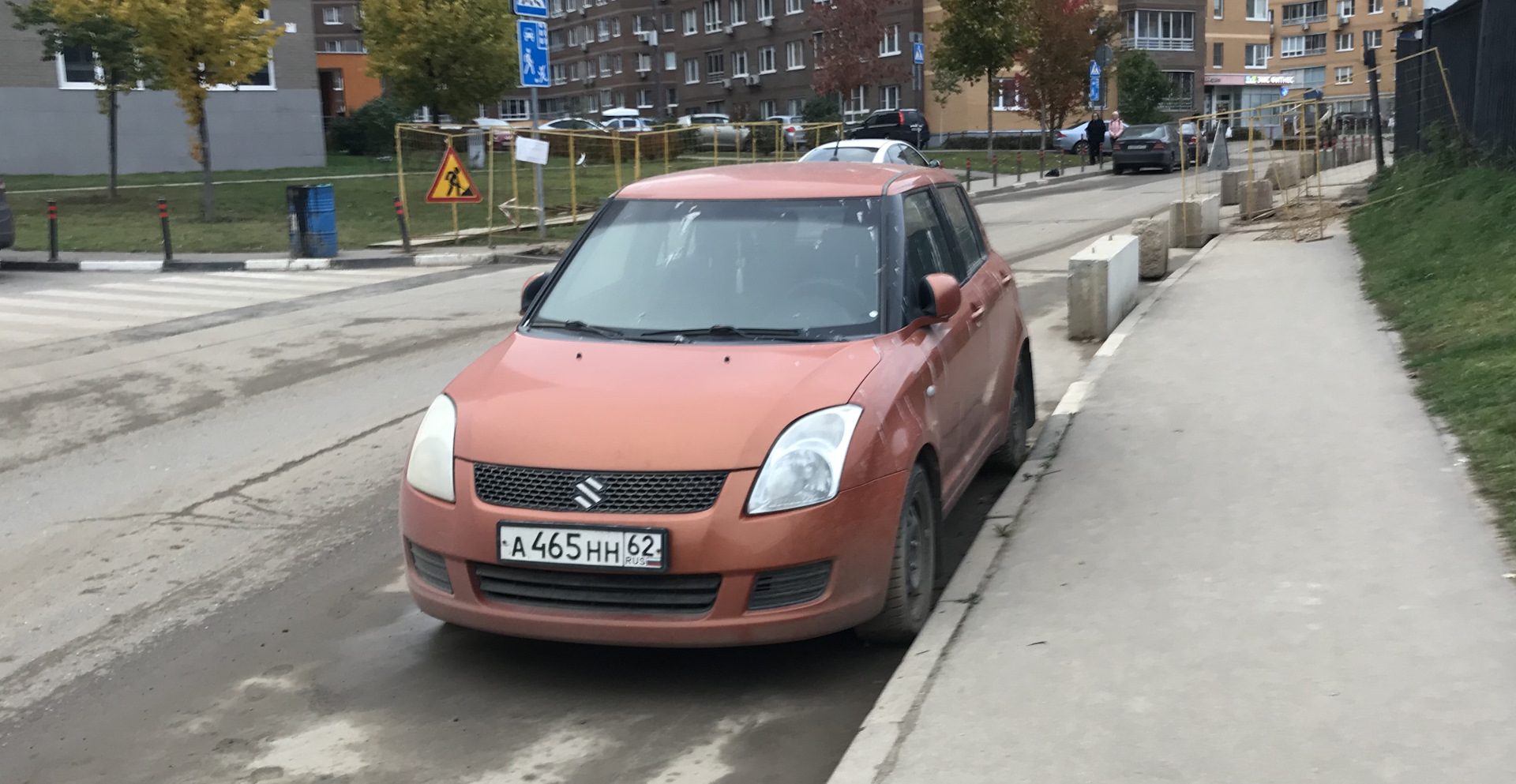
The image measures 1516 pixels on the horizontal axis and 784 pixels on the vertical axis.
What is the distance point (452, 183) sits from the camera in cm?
2127

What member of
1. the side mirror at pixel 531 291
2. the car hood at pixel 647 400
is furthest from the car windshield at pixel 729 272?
the car hood at pixel 647 400

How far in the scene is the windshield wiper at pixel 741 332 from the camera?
Answer: 502cm

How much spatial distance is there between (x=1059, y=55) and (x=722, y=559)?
48.1 metres

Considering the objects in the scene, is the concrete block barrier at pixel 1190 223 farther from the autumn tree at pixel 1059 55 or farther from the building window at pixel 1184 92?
the building window at pixel 1184 92

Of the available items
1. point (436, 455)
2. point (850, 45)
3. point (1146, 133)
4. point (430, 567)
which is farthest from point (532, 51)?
point (850, 45)

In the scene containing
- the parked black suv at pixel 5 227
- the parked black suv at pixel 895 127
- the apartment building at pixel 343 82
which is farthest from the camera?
the apartment building at pixel 343 82

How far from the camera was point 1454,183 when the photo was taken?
49.0 ft

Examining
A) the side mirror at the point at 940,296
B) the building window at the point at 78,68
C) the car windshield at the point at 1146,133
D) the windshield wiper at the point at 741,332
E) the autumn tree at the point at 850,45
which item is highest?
the autumn tree at the point at 850,45

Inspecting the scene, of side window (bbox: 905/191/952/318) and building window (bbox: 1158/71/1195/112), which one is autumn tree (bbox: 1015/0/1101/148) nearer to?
building window (bbox: 1158/71/1195/112)

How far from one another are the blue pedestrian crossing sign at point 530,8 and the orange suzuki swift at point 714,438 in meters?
18.0

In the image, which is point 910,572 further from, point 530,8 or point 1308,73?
point 1308,73

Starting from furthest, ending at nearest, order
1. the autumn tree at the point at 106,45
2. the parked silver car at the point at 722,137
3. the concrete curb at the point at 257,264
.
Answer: the parked silver car at the point at 722,137 < the autumn tree at the point at 106,45 < the concrete curb at the point at 257,264

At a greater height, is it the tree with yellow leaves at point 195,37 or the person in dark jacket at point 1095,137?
the tree with yellow leaves at point 195,37

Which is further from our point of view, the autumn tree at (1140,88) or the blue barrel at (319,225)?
the autumn tree at (1140,88)
